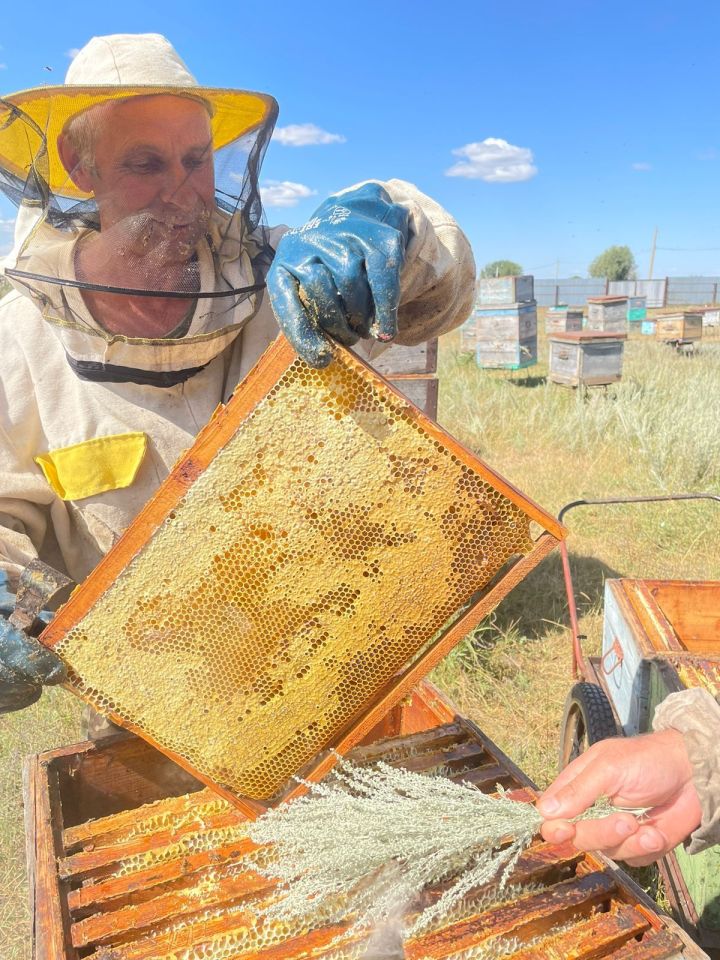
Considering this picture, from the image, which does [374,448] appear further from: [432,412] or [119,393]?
[432,412]

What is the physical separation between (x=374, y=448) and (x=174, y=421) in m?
1.03

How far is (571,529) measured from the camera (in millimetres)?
6109

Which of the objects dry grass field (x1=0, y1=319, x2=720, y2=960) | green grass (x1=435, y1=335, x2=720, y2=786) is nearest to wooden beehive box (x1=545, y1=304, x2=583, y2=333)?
green grass (x1=435, y1=335, x2=720, y2=786)

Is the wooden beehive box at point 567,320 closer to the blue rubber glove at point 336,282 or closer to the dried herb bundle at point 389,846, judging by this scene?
the blue rubber glove at point 336,282

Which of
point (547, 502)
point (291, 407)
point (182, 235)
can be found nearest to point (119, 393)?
point (182, 235)

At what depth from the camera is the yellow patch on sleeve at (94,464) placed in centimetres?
207

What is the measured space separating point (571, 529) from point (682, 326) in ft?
44.5

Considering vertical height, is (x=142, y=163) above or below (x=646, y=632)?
above

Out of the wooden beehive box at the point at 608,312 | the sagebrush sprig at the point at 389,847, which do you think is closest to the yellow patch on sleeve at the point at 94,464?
the sagebrush sprig at the point at 389,847

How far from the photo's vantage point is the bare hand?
1.27 meters

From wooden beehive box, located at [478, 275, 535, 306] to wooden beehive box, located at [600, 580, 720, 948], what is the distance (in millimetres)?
12123

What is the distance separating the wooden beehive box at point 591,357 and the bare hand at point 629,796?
32.9 feet

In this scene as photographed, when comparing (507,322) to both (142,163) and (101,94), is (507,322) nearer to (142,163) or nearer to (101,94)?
(142,163)

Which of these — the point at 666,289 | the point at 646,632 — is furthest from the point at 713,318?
the point at 666,289
